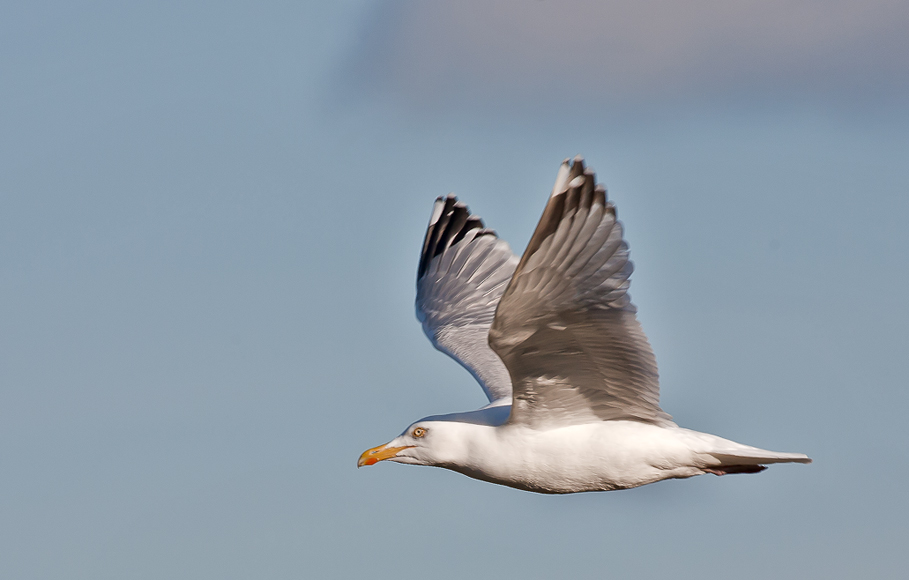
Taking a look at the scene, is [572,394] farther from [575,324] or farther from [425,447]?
[425,447]

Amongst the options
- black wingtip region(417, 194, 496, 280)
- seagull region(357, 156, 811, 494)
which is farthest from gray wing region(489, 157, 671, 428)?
black wingtip region(417, 194, 496, 280)

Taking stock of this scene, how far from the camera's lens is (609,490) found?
13.0 m

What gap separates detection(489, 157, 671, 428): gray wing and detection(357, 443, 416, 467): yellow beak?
4.76 feet

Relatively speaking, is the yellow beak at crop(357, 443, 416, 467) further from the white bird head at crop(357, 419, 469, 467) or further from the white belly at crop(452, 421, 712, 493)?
the white belly at crop(452, 421, 712, 493)

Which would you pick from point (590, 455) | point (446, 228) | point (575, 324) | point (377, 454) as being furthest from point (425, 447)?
point (446, 228)

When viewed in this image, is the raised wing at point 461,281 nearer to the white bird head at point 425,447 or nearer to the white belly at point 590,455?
the white bird head at point 425,447

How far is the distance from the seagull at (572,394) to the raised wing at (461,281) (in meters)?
1.50

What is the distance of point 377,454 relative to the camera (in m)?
13.5

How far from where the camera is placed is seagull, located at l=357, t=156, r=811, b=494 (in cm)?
1066

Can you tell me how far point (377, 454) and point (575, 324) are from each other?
10.9 feet

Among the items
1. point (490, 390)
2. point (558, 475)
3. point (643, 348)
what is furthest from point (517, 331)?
point (490, 390)

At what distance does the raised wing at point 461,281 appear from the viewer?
16.7 meters

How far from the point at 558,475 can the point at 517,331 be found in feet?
7.37

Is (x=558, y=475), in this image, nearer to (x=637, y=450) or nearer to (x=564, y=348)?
(x=637, y=450)
